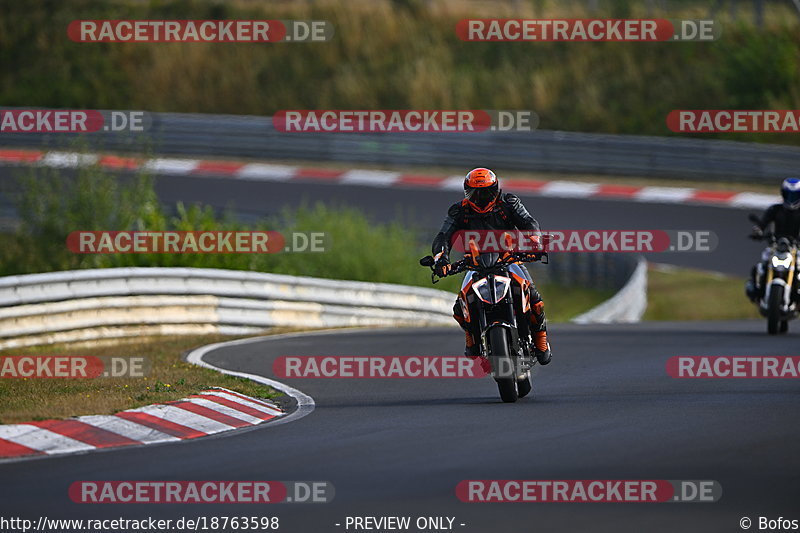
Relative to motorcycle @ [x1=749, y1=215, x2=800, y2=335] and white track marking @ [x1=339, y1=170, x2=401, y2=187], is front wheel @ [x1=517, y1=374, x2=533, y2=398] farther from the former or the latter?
white track marking @ [x1=339, y1=170, x2=401, y2=187]

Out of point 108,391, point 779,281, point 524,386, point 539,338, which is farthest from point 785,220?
point 108,391

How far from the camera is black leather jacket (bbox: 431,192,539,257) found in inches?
463

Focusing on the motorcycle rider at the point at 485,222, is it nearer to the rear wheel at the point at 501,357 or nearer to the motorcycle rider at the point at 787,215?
the rear wheel at the point at 501,357

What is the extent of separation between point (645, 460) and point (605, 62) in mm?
35194

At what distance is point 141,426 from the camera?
993cm

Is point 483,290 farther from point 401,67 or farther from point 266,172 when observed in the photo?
point 401,67

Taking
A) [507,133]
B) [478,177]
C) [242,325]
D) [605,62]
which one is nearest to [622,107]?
[605,62]

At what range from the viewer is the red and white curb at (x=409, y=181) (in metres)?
31.3

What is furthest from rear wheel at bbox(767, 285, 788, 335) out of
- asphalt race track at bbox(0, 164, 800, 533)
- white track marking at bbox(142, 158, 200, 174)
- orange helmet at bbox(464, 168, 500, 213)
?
white track marking at bbox(142, 158, 200, 174)

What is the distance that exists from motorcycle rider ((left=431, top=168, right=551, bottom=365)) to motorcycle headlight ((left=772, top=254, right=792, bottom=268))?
656 centimetres

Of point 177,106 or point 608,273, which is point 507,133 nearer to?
point 608,273

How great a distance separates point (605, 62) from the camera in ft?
140

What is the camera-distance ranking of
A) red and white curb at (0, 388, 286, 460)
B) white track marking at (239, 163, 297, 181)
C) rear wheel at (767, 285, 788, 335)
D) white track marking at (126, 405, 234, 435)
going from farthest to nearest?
white track marking at (239, 163, 297, 181)
rear wheel at (767, 285, 788, 335)
white track marking at (126, 405, 234, 435)
red and white curb at (0, 388, 286, 460)

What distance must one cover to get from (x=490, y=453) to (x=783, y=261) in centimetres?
977
